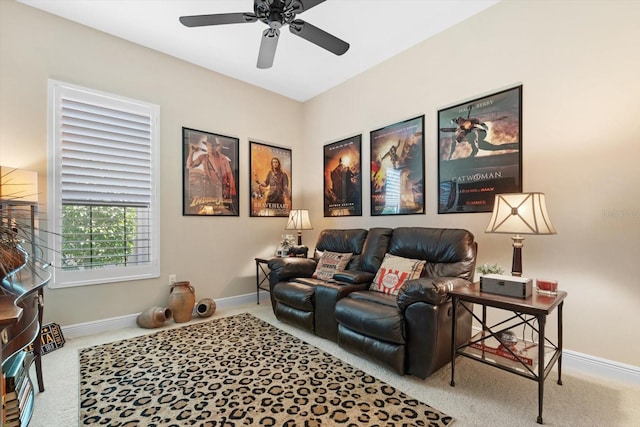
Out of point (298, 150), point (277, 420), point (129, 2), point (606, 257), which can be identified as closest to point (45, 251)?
point (129, 2)

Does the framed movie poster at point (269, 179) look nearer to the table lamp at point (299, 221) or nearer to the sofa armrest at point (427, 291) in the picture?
the table lamp at point (299, 221)

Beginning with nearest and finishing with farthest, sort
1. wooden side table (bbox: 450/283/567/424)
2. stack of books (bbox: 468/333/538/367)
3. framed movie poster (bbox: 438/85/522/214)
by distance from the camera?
wooden side table (bbox: 450/283/567/424) < stack of books (bbox: 468/333/538/367) < framed movie poster (bbox: 438/85/522/214)

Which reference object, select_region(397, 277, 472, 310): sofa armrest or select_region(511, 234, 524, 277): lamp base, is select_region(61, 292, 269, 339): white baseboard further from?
select_region(511, 234, 524, 277): lamp base

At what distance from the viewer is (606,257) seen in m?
2.20

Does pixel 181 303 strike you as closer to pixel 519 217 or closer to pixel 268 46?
pixel 268 46

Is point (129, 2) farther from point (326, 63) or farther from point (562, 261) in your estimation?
point (562, 261)

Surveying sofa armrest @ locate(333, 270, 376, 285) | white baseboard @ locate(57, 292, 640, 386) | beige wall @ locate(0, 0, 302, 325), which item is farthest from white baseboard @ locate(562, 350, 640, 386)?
beige wall @ locate(0, 0, 302, 325)

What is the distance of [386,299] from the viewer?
8.06 ft

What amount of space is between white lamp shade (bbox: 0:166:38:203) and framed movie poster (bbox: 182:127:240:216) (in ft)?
4.65

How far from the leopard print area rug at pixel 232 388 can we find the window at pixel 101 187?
0.89 meters

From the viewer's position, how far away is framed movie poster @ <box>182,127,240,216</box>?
3744mm

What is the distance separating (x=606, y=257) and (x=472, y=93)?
176 cm

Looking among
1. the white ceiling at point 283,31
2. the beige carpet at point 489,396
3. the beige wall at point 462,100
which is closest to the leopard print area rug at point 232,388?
the beige carpet at point 489,396

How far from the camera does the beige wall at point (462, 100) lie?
2.18 meters
